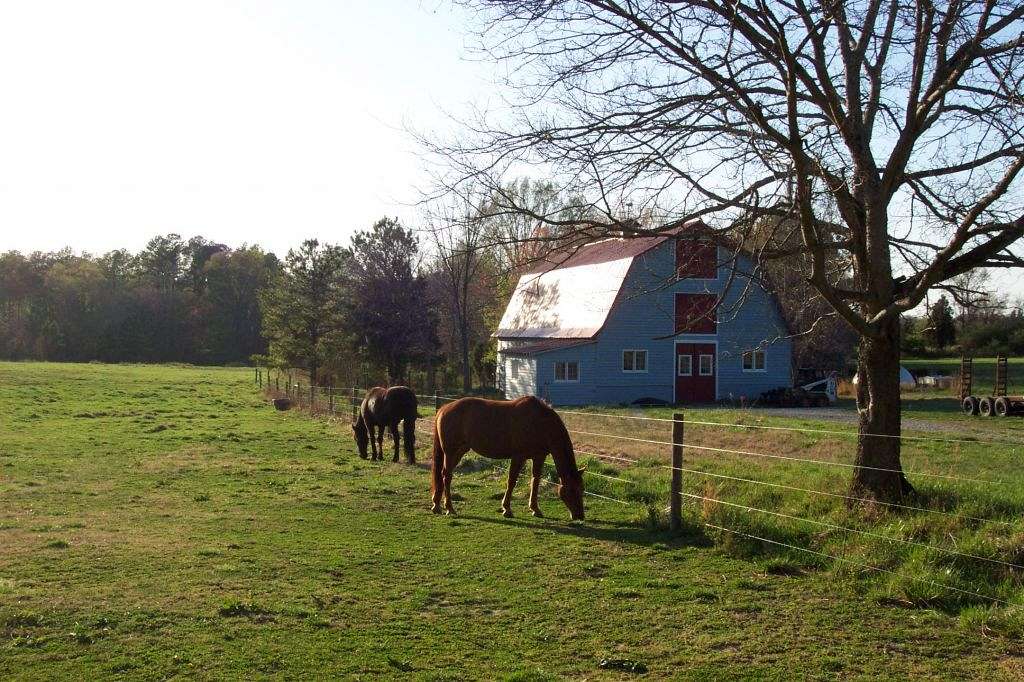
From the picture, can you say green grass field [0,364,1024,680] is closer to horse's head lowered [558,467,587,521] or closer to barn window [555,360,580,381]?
horse's head lowered [558,467,587,521]

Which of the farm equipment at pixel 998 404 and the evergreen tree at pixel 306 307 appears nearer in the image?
the farm equipment at pixel 998 404

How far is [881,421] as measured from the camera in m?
8.62

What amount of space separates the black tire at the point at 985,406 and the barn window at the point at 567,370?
562 inches

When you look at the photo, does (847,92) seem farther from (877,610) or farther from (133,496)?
(133,496)

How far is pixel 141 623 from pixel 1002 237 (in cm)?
748

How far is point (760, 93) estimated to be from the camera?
837 cm

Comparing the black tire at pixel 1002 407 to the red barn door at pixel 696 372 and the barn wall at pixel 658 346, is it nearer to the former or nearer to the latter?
the barn wall at pixel 658 346

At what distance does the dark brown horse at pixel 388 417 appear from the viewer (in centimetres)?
1596

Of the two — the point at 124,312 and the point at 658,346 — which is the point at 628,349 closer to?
the point at 658,346

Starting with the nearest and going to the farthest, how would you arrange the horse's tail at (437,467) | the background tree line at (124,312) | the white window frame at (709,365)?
the horse's tail at (437,467)
the white window frame at (709,365)
the background tree line at (124,312)

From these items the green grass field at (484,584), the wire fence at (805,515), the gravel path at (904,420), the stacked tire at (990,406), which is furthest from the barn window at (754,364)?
the green grass field at (484,584)

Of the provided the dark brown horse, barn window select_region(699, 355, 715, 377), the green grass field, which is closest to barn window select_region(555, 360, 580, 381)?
barn window select_region(699, 355, 715, 377)

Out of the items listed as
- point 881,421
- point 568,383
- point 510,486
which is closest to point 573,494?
point 510,486

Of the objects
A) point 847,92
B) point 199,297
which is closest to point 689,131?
point 847,92
